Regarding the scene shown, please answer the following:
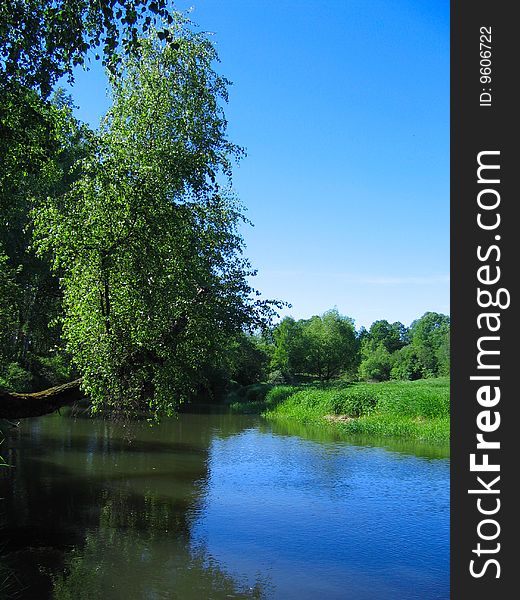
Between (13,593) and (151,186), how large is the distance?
25.5ft

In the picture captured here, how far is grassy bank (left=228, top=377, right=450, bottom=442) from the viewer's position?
30688mm

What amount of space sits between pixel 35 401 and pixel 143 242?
13.0ft

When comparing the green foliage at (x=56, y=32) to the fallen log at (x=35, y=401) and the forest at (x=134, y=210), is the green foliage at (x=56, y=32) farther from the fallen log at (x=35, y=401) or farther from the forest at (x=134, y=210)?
the fallen log at (x=35, y=401)

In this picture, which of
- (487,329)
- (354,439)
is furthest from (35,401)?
(354,439)

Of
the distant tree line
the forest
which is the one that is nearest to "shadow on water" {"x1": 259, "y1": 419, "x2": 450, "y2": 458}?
the distant tree line

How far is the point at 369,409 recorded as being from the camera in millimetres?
34938

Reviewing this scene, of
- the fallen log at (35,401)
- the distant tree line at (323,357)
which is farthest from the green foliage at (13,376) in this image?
the distant tree line at (323,357)

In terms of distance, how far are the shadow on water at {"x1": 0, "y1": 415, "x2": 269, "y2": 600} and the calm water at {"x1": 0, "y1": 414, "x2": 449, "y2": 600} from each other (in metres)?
0.04

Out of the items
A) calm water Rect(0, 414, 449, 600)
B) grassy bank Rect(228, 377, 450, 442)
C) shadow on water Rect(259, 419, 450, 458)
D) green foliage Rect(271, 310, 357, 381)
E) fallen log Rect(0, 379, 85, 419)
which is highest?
green foliage Rect(271, 310, 357, 381)

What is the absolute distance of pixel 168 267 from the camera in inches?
482

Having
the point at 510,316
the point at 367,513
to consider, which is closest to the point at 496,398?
the point at 510,316

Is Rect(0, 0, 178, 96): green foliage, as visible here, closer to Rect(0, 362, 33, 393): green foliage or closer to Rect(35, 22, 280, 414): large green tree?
Rect(35, 22, 280, 414): large green tree

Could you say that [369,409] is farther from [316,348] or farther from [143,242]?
[316,348]

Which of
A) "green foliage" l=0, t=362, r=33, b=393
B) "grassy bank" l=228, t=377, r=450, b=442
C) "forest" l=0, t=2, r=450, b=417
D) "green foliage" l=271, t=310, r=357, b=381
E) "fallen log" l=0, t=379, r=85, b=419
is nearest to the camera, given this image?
"forest" l=0, t=2, r=450, b=417
